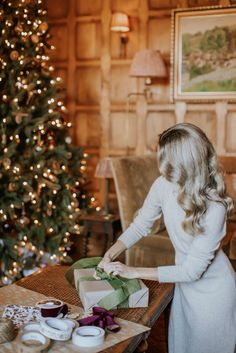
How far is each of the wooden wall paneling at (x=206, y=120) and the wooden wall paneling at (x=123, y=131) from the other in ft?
1.96

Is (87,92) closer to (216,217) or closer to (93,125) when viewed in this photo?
(93,125)

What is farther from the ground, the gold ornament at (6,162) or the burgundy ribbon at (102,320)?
the gold ornament at (6,162)

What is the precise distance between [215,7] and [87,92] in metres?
1.57

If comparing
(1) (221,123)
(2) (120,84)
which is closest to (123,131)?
(2) (120,84)

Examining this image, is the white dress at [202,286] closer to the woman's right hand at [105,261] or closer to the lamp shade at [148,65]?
the woman's right hand at [105,261]

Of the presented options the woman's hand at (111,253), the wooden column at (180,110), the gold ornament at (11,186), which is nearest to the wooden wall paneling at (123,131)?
the wooden column at (180,110)

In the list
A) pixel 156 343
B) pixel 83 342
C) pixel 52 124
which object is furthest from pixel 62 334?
pixel 52 124

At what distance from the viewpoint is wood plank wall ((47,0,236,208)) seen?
15.5ft

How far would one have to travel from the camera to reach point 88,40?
16.8ft

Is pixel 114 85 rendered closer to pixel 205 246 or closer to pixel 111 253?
pixel 111 253

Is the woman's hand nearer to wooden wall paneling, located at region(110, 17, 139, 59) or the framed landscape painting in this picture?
the framed landscape painting

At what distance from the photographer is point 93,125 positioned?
5188 millimetres

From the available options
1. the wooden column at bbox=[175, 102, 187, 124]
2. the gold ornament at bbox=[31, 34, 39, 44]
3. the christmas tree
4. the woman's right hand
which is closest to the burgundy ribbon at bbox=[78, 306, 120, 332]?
the woman's right hand

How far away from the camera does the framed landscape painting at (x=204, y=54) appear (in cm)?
450
